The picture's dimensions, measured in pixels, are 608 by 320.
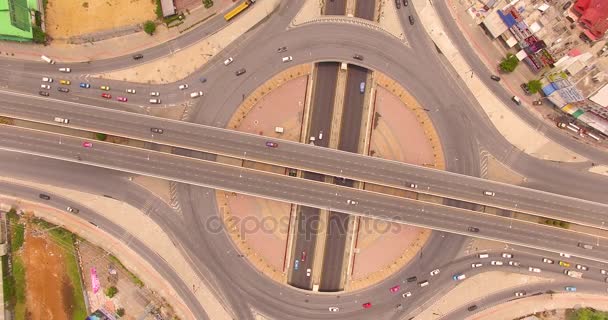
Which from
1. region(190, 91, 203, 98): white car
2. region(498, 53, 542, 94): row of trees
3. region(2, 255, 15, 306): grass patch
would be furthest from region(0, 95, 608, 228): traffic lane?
region(2, 255, 15, 306): grass patch

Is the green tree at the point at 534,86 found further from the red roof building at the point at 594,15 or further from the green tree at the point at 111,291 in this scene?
the green tree at the point at 111,291

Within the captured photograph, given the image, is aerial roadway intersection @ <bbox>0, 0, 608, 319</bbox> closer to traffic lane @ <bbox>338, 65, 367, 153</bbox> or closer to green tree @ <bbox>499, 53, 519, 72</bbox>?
traffic lane @ <bbox>338, 65, 367, 153</bbox>

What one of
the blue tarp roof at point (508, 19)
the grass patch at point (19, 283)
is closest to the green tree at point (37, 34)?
→ the grass patch at point (19, 283)

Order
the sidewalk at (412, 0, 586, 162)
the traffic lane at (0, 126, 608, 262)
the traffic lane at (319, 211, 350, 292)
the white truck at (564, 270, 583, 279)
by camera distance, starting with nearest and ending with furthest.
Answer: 1. the traffic lane at (0, 126, 608, 262)
2. the sidewalk at (412, 0, 586, 162)
3. the traffic lane at (319, 211, 350, 292)
4. the white truck at (564, 270, 583, 279)

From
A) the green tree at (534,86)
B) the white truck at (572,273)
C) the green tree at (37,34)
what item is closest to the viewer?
the green tree at (37,34)

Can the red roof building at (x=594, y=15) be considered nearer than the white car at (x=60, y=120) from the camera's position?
No

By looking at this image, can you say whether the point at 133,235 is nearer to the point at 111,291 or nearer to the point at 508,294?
the point at 111,291

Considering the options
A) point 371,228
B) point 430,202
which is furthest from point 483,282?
point 371,228
